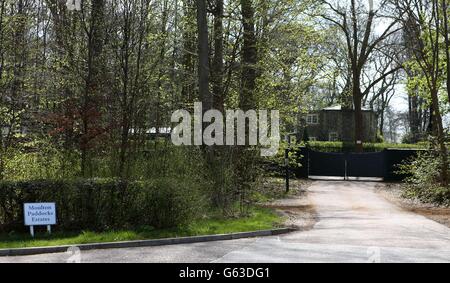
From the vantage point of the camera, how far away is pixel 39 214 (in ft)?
40.9

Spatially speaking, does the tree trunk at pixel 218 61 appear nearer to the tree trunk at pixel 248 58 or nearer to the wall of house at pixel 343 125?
the tree trunk at pixel 248 58

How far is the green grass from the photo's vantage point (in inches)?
457

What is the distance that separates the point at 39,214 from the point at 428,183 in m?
15.8

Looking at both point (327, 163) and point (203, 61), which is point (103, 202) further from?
point (327, 163)

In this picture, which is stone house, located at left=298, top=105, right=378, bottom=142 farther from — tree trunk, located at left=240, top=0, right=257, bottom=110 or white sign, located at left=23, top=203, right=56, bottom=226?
white sign, located at left=23, top=203, right=56, bottom=226

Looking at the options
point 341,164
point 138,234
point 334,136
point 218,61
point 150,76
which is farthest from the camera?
point 334,136

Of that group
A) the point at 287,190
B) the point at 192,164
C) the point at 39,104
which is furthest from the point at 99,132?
the point at 287,190

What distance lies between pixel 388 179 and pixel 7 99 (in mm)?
21394

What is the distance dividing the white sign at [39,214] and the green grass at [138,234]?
29 centimetres

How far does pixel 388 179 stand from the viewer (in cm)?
3231

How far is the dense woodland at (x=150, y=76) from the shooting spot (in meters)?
16.0

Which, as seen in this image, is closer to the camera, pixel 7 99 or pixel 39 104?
pixel 7 99
